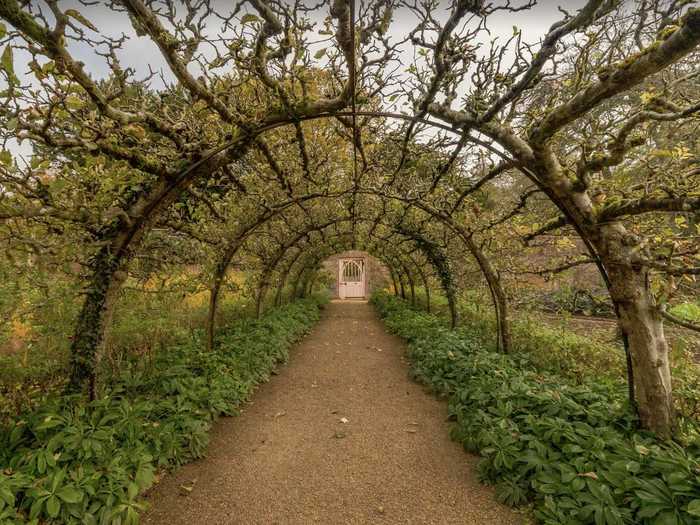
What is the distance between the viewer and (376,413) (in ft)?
14.9

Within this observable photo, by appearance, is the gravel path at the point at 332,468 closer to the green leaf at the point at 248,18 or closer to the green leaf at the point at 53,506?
the green leaf at the point at 53,506

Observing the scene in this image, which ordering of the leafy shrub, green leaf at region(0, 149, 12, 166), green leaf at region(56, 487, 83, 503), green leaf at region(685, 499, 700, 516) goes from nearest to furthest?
green leaf at region(0, 149, 12, 166), green leaf at region(685, 499, 700, 516), green leaf at region(56, 487, 83, 503), the leafy shrub

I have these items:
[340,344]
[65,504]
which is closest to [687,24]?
[65,504]

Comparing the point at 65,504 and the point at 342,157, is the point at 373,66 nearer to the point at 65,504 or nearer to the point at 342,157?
the point at 342,157

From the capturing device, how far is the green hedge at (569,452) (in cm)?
202

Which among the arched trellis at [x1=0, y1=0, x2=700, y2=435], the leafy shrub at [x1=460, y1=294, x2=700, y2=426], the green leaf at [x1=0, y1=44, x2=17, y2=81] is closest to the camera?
the green leaf at [x1=0, y1=44, x2=17, y2=81]

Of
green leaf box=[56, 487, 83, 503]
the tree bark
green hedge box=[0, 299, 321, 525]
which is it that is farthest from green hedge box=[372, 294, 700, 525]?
green leaf box=[56, 487, 83, 503]

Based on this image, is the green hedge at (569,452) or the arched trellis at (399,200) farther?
the arched trellis at (399,200)

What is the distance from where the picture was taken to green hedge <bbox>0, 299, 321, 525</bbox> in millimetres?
2051

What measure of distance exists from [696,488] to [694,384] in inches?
86.2

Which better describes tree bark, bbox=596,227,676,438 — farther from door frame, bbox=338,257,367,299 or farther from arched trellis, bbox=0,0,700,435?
door frame, bbox=338,257,367,299

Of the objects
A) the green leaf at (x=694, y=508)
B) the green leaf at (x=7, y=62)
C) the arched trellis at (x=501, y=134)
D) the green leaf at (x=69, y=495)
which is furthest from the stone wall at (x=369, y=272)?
the green leaf at (x=7, y=62)

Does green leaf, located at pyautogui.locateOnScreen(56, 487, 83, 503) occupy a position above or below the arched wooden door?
below

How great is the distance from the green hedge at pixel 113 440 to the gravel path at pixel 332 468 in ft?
1.03
